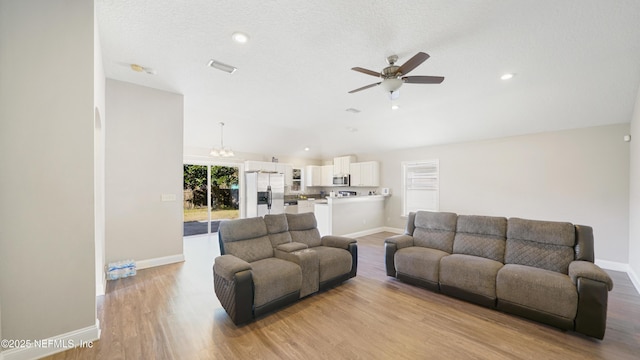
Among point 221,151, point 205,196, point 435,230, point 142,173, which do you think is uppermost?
point 221,151

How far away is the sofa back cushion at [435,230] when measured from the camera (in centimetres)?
371

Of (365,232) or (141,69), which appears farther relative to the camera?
(365,232)

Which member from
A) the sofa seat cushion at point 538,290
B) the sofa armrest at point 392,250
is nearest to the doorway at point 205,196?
the sofa armrest at point 392,250

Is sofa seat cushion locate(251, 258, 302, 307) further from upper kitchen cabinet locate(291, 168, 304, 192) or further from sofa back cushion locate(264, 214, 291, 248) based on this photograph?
upper kitchen cabinet locate(291, 168, 304, 192)

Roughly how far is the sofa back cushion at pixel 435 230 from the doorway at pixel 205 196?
5570 mm

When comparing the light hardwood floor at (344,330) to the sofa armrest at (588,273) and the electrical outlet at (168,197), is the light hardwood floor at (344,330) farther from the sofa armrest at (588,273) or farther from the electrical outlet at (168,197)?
the electrical outlet at (168,197)

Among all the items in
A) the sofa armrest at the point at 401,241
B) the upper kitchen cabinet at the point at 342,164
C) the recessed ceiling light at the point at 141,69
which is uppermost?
the recessed ceiling light at the point at 141,69

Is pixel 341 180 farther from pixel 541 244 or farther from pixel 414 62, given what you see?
pixel 414 62

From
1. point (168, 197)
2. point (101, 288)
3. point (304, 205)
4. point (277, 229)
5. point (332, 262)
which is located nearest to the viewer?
point (101, 288)

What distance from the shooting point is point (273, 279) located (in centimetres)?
269

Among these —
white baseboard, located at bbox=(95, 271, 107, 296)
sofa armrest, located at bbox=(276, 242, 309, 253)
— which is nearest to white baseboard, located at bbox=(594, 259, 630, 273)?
sofa armrest, located at bbox=(276, 242, 309, 253)

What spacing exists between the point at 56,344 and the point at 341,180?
728cm

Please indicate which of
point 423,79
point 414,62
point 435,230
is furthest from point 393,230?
point 414,62

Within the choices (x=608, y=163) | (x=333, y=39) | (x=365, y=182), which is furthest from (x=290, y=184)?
(x=608, y=163)
